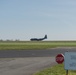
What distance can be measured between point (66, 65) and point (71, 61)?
0.86 feet

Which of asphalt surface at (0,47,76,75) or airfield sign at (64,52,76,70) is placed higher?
airfield sign at (64,52,76,70)

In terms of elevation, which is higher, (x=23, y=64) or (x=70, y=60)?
(x=70, y=60)

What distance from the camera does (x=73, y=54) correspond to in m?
11.9

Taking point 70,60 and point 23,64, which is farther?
point 23,64

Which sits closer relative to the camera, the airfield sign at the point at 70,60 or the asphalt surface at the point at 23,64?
the airfield sign at the point at 70,60

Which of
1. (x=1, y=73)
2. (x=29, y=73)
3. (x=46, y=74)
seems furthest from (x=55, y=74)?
(x=1, y=73)

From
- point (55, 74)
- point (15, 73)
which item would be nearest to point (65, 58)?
point (55, 74)

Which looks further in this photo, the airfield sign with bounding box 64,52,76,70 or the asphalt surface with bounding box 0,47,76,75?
the asphalt surface with bounding box 0,47,76,75

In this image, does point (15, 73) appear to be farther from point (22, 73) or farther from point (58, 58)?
point (58, 58)

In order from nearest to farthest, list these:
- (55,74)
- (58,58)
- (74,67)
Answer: (74,67) < (58,58) < (55,74)

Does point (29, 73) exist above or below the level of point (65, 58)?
below

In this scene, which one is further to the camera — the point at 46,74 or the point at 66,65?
the point at 46,74

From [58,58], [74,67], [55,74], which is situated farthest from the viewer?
[55,74]

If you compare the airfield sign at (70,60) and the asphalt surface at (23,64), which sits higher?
the airfield sign at (70,60)
